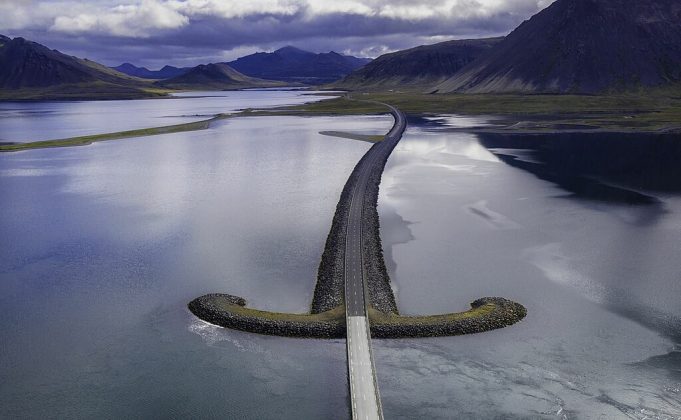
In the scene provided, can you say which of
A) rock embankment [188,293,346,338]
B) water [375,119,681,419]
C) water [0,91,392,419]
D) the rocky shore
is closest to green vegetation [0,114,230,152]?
water [0,91,392,419]

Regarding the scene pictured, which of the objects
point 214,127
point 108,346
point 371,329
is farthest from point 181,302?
point 214,127

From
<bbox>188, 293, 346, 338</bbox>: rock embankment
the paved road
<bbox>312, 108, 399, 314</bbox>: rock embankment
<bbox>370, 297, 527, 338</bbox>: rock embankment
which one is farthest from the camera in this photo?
<bbox>312, 108, 399, 314</bbox>: rock embankment

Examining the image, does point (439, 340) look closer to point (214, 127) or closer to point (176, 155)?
point (176, 155)

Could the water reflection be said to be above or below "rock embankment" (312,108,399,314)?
above

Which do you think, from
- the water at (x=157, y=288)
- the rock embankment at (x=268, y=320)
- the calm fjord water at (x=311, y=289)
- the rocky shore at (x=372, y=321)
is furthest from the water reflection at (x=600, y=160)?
the rock embankment at (x=268, y=320)

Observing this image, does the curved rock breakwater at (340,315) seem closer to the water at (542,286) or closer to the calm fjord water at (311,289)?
the calm fjord water at (311,289)

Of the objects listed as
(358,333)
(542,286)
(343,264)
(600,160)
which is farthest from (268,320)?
(600,160)

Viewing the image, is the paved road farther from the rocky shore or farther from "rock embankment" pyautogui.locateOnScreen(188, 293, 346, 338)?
"rock embankment" pyautogui.locateOnScreen(188, 293, 346, 338)

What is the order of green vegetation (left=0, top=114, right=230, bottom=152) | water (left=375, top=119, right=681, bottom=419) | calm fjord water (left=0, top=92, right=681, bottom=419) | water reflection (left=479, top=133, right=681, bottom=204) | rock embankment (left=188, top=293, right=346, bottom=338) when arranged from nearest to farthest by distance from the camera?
1. water (left=375, top=119, right=681, bottom=419)
2. calm fjord water (left=0, top=92, right=681, bottom=419)
3. rock embankment (left=188, top=293, right=346, bottom=338)
4. water reflection (left=479, top=133, right=681, bottom=204)
5. green vegetation (left=0, top=114, right=230, bottom=152)
